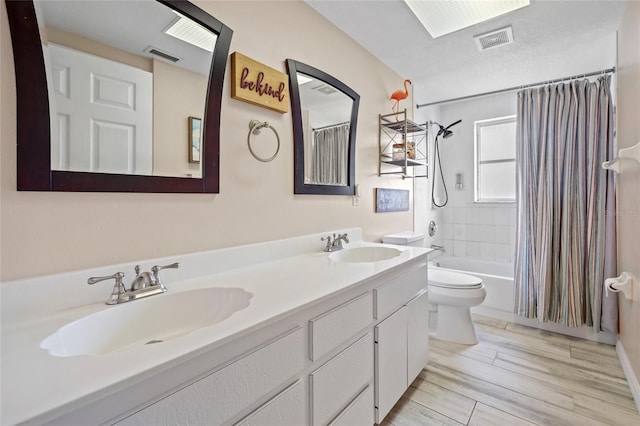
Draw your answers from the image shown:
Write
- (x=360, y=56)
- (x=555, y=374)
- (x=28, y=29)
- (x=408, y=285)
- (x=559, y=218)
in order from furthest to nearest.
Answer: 1. (x=559, y=218)
2. (x=360, y=56)
3. (x=555, y=374)
4. (x=408, y=285)
5. (x=28, y=29)

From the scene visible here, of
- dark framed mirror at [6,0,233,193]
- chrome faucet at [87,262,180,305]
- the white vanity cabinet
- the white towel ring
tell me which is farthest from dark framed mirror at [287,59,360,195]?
chrome faucet at [87,262,180,305]

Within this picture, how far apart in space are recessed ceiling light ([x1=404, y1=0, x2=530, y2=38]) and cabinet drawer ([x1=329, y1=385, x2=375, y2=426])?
2098 millimetres

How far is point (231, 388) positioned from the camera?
72cm

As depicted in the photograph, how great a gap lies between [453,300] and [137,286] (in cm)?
209

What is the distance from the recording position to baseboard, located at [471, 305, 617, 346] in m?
2.26

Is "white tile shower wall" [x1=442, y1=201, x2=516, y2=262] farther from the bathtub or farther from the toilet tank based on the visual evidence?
the toilet tank

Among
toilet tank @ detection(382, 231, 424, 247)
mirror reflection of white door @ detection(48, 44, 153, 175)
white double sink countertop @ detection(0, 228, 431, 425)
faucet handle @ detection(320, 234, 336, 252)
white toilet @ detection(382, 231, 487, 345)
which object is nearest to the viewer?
white double sink countertop @ detection(0, 228, 431, 425)

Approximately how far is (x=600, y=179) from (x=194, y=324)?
2997 millimetres

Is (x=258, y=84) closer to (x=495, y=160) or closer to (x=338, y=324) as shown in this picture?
(x=338, y=324)

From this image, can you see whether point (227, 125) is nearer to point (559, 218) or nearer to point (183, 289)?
point (183, 289)

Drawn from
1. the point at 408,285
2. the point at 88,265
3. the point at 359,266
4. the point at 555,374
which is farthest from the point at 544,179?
the point at 88,265

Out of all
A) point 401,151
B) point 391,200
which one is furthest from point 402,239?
point 401,151

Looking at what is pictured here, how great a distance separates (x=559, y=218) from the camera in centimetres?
240

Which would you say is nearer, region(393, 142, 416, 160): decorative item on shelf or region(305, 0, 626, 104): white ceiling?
region(305, 0, 626, 104): white ceiling
